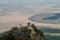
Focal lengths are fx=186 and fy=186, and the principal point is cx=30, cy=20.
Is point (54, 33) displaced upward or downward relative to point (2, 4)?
downward

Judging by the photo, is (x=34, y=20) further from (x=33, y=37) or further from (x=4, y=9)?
(x=33, y=37)

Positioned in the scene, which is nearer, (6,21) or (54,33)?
(54,33)

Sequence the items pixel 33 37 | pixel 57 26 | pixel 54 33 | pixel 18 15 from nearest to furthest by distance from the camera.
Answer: pixel 33 37
pixel 54 33
pixel 57 26
pixel 18 15

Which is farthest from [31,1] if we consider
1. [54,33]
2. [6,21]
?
[54,33]

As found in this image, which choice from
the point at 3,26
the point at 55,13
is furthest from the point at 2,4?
the point at 55,13

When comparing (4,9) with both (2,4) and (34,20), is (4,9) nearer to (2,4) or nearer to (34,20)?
(2,4)

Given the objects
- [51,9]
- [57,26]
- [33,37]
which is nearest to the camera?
[33,37]

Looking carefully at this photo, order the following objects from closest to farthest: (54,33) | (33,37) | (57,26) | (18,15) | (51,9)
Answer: (33,37) → (54,33) → (57,26) → (18,15) → (51,9)

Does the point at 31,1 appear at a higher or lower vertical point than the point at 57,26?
higher

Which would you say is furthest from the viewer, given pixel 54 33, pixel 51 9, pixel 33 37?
pixel 51 9
